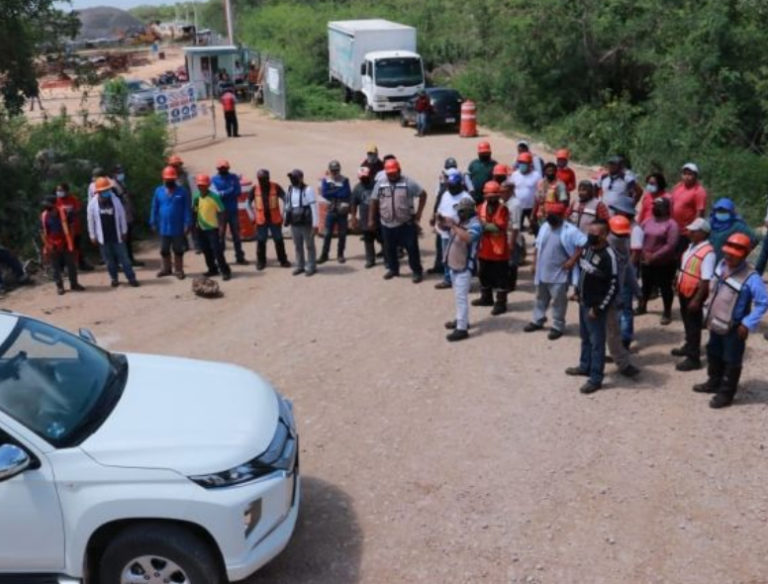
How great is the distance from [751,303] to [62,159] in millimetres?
14234

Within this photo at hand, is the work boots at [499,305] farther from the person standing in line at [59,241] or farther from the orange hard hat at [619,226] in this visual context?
the person standing in line at [59,241]

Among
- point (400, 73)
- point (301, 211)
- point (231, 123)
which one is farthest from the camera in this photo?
point (400, 73)

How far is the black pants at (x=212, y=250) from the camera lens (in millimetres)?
14083

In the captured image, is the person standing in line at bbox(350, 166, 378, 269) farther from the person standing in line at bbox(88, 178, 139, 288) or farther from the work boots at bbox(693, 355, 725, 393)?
the work boots at bbox(693, 355, 725, 393)

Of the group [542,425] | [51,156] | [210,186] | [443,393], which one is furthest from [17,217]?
A: [542,425]

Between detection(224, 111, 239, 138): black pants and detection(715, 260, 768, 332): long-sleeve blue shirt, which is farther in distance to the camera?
detection(224, 111, 239, 138): black pants

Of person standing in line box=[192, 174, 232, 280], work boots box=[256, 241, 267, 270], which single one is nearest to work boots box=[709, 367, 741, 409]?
person standing in line box=[192, 174, 232, 280]

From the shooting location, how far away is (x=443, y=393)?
9.33 meters

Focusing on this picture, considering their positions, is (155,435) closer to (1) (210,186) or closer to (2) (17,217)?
(1) (210,186)

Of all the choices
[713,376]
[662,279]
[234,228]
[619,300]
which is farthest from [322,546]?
[234,228]

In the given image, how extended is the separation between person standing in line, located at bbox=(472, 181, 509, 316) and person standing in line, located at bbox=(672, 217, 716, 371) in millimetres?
2506

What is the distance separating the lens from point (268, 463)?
5.75 m

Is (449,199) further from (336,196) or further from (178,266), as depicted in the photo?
(178,266)

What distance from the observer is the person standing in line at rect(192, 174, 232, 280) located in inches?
539
